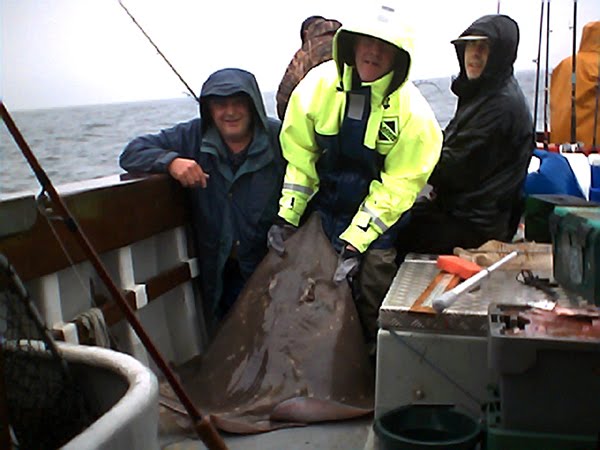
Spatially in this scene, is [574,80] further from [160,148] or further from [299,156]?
[160,148]

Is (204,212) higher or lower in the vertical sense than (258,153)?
lower

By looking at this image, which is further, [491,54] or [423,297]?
[491,54]

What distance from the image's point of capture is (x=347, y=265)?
3.49 metres

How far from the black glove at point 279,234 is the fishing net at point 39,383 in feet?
6.26

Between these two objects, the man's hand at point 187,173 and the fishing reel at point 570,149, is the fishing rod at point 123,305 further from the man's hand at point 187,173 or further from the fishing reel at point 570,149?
the fishing reel at point 570,149

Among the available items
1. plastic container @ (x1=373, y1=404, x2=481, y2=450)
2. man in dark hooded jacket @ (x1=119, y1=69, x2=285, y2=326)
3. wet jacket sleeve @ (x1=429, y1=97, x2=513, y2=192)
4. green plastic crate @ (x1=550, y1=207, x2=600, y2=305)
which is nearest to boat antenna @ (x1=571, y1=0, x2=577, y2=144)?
wet jacket sleeve @ (x1=429, y1=97, x2=513, y2=192)

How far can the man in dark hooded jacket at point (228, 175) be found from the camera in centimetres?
390

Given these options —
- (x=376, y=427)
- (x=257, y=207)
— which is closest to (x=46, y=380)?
(x=376, y=427)

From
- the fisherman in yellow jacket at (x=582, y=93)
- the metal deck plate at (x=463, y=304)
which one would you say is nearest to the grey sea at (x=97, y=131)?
the fisherman in yellow jacket at (x=582, y=93)

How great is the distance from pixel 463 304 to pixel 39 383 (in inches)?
66.5

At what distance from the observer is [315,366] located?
3.18 metres

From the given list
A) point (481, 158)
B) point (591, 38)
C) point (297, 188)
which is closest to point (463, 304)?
point (297, 188)

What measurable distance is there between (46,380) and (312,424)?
58.3 inches

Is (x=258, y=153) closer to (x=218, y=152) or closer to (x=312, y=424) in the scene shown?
(x=218, y=152)
